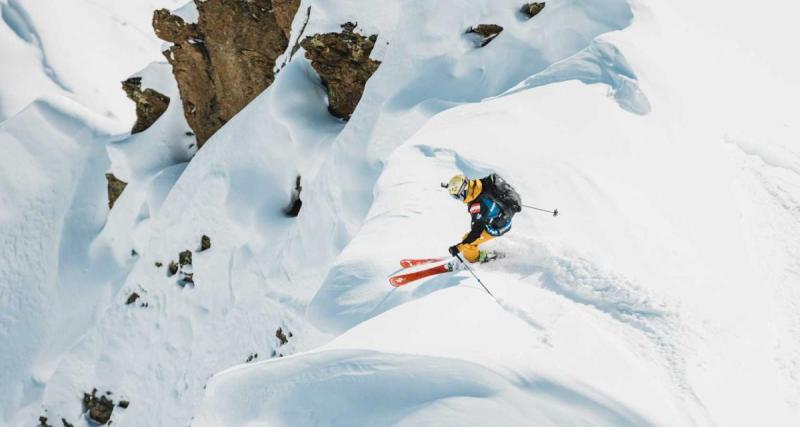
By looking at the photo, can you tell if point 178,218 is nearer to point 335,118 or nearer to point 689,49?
point 335,118

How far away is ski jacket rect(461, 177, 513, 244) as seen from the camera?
7.00 m

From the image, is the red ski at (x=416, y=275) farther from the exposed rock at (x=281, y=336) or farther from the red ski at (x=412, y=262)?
the exposed rock at (x=281, y=336)

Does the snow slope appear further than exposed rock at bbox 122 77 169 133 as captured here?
Yes

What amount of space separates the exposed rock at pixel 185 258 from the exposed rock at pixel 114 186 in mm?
6291

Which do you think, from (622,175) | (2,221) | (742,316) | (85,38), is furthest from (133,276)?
(85,38)

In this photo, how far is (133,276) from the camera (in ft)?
64.8

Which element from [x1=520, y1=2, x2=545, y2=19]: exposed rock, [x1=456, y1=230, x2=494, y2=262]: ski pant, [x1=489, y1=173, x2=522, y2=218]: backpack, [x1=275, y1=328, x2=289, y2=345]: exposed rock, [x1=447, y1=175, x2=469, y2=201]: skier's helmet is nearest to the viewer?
[x1=489, y1=173, x2=522, y2=218]: backpack

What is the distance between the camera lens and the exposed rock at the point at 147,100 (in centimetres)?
2291

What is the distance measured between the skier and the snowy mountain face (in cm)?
30

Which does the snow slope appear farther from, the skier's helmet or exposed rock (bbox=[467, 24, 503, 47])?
the skier's helmet

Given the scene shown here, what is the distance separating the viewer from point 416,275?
A: 6.99 meters

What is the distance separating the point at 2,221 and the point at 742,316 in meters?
26.7

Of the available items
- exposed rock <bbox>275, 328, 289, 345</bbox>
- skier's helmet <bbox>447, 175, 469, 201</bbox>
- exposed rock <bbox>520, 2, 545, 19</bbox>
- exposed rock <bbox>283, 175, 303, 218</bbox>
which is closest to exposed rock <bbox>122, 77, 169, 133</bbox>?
exposed rock <bbox>283, 175, 303, 218</bbox>

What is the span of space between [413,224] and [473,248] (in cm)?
133
